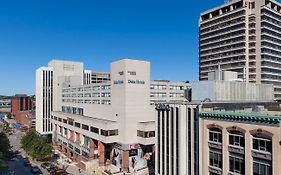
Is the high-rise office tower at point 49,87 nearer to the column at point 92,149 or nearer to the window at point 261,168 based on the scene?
the column at point 92,149

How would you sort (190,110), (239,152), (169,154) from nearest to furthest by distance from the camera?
(239,152)
(190,110)
(169,154)

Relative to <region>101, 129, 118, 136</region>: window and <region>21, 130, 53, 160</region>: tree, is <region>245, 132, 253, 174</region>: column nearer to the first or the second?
<region>101, 129, 118, 136</region>: window

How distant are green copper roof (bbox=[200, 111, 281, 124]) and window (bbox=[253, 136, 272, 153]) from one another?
252 centimetres

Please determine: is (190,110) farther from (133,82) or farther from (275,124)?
(133,82)

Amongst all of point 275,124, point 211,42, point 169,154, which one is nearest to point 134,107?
point 169,154

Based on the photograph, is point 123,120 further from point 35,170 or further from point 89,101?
A: point 35,170

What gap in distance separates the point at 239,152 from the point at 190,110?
11970mm

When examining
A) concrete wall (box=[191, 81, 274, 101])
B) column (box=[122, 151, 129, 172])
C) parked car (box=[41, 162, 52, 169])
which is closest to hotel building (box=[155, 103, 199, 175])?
concrete wall (box=[191, 81, 274, 101])

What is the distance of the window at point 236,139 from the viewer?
39312 mm

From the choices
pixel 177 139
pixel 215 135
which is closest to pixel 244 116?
pixel 215 135

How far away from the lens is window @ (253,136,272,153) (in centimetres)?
3567

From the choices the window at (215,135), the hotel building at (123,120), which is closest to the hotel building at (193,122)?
the window at (215,135)

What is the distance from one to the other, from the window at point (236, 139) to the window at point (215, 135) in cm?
218

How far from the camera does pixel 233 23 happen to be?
5103 inches
